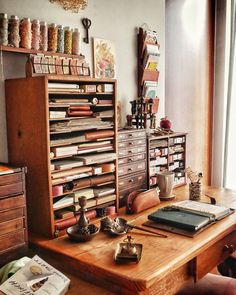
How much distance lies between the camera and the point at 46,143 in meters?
2.31

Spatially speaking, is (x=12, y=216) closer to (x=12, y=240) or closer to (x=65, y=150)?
(x=12, y=240)

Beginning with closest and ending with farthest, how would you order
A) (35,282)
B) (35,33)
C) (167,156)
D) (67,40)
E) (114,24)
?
1. (35,282)
2. (35,33)
3. (67,40)
4. (114,24)
5. (167,156)

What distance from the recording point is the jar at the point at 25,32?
8.01 feet

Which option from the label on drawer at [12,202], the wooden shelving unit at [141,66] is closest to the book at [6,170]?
the label on drawer at [12,202]

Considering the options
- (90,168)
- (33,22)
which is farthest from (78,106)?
(33,22)

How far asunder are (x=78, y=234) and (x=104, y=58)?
1.67 m

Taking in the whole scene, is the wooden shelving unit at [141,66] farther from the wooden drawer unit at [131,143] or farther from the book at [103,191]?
the book at [103,191]

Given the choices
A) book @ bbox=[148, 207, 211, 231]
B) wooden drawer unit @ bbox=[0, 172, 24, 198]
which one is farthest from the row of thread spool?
book @ bbox=[148, 207, 211, 231]

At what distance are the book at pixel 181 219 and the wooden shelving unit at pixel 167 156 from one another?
28.0 inches

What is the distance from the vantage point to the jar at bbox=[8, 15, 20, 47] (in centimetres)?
238

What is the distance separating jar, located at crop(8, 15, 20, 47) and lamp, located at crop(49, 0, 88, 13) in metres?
0.50

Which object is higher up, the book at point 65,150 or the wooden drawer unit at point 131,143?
the book at point 65,150

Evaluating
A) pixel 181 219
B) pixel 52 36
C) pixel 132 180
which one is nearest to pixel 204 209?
pixel 181 219

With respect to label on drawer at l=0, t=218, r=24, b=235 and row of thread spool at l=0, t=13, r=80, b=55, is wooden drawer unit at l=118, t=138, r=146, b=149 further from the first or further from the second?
label on drawer at l=0, t=218, r=24, b=235
